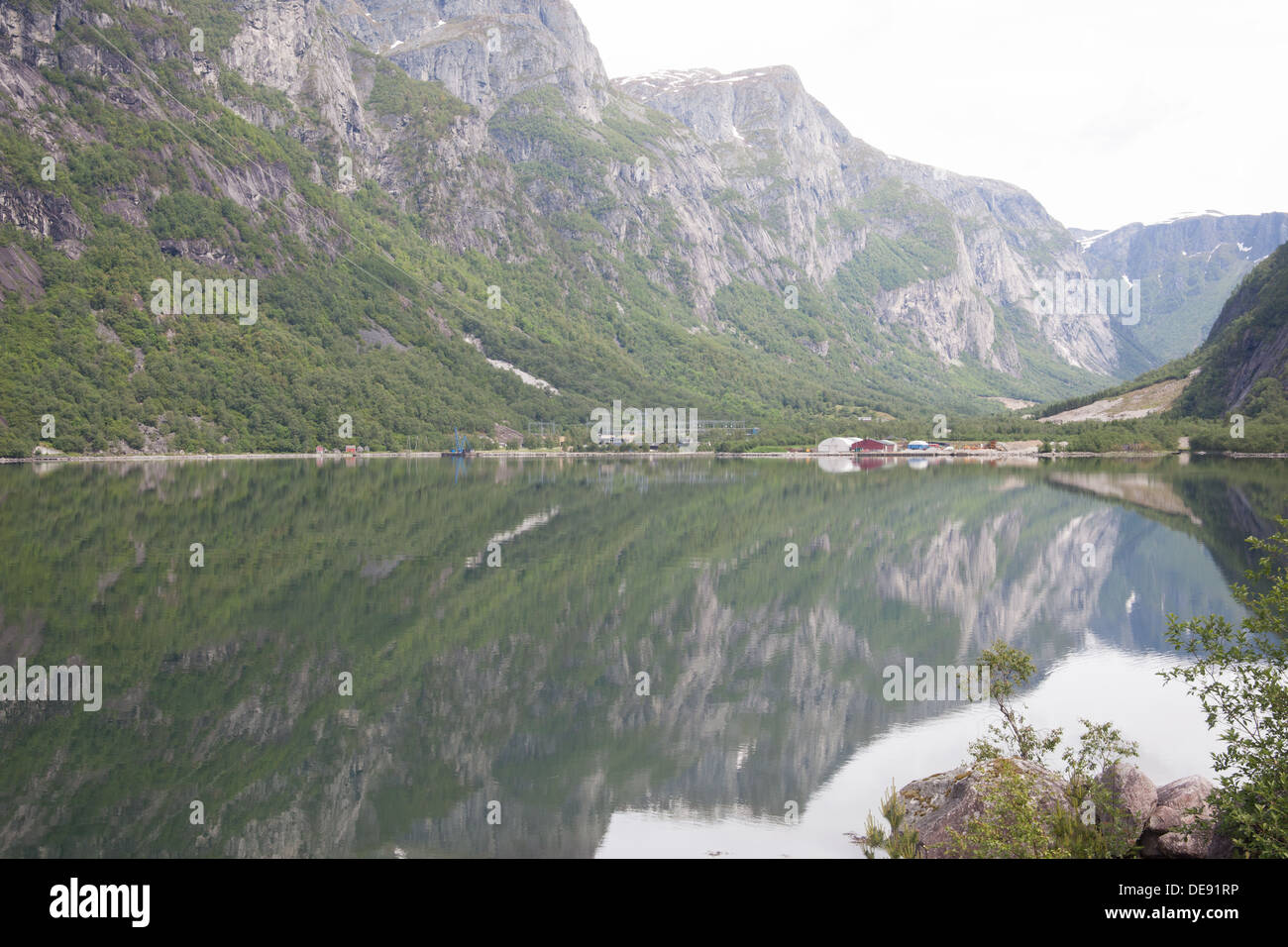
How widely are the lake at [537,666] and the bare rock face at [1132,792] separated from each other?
4.29 metres

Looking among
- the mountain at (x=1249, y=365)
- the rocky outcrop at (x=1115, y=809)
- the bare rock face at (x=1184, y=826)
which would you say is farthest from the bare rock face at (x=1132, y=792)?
the mountain at (x=1249, y=365)

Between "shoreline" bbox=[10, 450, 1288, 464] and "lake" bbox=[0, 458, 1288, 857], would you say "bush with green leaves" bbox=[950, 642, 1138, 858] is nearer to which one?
"lake" bbox=[0, 458, 1288, 857]

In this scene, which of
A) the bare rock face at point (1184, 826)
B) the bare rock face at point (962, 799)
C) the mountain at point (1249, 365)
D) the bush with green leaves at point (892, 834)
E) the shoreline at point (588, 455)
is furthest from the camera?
the mountain at point (1249, 365)

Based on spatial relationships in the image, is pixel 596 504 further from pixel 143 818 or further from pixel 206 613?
pixel 143 818

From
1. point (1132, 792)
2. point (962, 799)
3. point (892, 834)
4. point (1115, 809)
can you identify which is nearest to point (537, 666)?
point (892, 834)

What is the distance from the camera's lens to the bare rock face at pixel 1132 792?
14383 millimetres

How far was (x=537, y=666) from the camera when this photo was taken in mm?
26984

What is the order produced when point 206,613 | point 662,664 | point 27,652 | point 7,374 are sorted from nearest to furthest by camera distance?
point 27,652
point 662,664
point 206,613
point 7,374

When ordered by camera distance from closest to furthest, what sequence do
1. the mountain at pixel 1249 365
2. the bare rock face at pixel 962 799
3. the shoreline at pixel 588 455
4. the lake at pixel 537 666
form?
1. the bare rock face at pixel 962 799
2. the lake at pixel 537 666
3. the shoreline at pixel 588 455
4. the mountain at pixel 1249 365

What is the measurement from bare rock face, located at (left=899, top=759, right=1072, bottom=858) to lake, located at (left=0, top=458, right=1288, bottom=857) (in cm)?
139

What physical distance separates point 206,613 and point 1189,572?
3944 cm

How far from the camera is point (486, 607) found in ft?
110

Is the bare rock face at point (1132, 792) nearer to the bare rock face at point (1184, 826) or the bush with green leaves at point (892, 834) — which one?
the bare rock face at point (1184, 826)
